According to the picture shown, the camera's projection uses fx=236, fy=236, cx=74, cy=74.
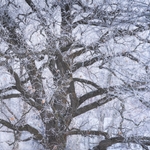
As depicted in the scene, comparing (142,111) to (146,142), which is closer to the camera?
(146,142)

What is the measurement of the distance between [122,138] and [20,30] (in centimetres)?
362

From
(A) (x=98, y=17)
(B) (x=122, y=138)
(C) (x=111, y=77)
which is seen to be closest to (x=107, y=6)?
(A) (x=98, y=17)

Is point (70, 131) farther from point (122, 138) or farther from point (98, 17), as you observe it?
point (98, 17)

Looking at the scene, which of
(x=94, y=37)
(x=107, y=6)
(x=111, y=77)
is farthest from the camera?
(x=111, y=77)

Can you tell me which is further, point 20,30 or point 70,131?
point 70,131

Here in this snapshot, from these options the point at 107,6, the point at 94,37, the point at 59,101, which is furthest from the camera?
the point at 94,37

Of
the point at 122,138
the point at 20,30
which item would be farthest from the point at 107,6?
the point at 122,138

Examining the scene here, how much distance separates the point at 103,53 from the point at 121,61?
0.75m

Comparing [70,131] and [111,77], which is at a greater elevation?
[111,77]

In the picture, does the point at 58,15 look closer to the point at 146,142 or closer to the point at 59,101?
the point at 59,101

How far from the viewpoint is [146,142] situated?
18.9 ft

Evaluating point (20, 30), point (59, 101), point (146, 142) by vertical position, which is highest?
point (20, 30)

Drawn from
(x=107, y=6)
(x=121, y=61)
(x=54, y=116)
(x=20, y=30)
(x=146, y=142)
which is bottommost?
(x=146, y=142)

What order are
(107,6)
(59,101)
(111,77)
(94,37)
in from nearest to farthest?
(107,6) < (59,101) < (94,37) < (111,77)
